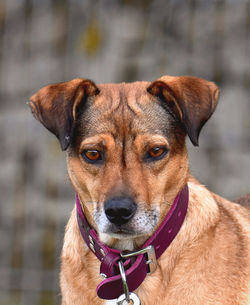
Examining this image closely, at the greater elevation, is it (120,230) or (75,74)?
(120,230)

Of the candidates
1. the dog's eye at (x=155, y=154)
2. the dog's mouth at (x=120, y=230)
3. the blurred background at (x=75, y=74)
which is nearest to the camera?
the dog's mouth at (x=120, y=230)

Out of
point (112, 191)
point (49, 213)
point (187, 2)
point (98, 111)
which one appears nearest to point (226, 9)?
point (187, 2)

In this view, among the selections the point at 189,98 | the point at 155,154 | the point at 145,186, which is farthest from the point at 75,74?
the point at 145,186

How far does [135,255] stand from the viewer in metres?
3.71

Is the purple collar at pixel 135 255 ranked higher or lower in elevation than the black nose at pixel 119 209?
lower

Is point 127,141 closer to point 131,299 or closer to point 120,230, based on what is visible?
point 120,230

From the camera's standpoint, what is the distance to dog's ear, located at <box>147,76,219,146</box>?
3.78 m

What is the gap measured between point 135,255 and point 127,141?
68 cm

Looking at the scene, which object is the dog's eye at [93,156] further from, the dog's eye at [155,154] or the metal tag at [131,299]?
the metal tag at [131,299]

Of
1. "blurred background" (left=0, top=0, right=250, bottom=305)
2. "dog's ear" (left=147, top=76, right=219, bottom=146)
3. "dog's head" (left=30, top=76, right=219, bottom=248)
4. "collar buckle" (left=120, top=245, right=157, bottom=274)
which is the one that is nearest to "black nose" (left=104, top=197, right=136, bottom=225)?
"dog's head" (left=30, top=76, right=219, bottom=248)

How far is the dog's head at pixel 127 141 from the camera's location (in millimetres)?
3609

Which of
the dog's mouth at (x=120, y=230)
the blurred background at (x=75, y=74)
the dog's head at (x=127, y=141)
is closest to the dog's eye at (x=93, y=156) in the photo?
the dog's head at (x=127, y=141)

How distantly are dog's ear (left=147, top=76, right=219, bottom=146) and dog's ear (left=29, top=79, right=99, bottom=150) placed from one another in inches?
17.9

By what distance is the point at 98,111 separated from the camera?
12.9ft
